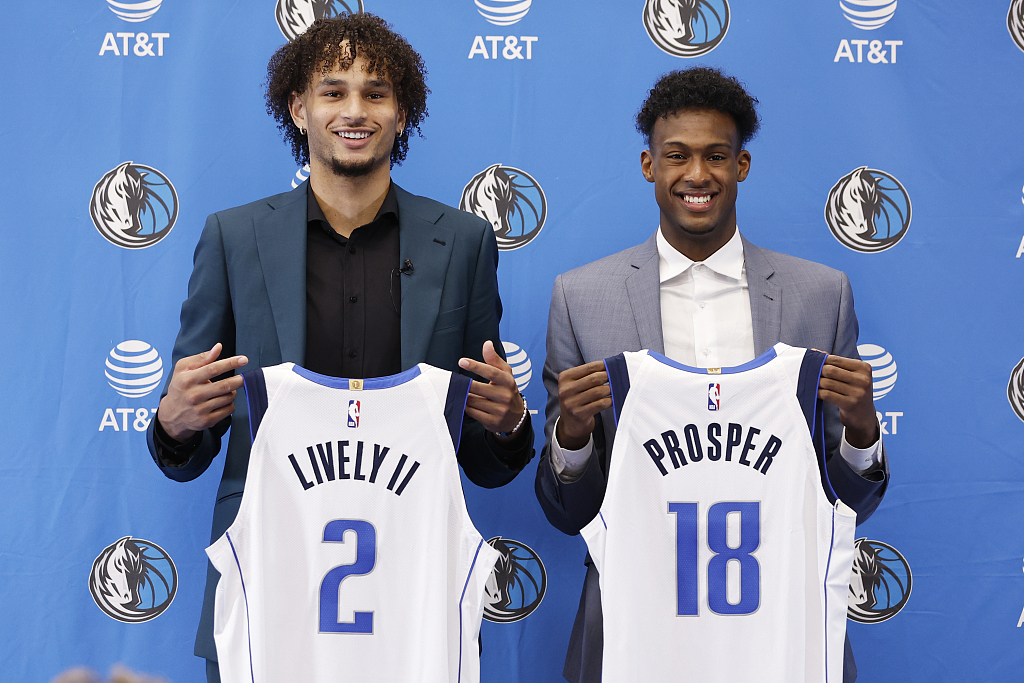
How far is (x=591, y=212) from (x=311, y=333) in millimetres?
1001

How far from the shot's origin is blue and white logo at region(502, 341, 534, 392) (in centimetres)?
238

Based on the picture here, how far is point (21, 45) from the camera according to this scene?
2361mm

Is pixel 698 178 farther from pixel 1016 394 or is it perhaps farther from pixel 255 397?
pixel 1016 394

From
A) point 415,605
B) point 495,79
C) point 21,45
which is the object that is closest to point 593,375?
point 415,605

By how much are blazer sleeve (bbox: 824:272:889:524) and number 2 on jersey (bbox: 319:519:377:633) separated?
1.01m

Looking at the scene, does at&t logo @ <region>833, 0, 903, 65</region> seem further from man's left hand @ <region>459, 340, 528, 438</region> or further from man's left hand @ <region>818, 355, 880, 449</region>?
man's left hand @ <region>459, 340, 528, 438</region>

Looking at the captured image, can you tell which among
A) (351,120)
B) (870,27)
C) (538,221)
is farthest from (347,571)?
(870,27)

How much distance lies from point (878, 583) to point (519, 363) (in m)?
1.27

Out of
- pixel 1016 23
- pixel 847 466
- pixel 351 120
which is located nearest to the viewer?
pixel 847 466

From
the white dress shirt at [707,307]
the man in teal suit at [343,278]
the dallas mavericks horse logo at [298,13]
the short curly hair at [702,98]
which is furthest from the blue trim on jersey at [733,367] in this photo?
the dallas mavericks horse logo at [298,13]

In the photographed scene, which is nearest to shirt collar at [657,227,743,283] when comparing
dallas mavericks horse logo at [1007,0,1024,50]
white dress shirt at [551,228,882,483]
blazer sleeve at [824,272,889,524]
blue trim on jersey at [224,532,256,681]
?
white dress shirt at [551,228,882,483]

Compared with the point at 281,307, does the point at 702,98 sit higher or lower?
higher

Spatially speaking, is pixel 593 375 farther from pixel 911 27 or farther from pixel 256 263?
pixel 911 27

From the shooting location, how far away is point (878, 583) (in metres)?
2.37
